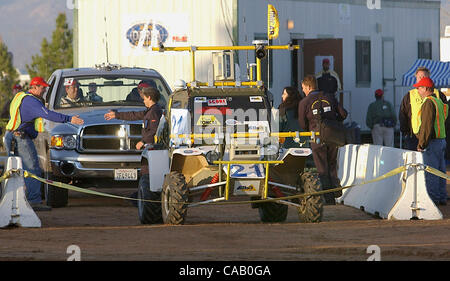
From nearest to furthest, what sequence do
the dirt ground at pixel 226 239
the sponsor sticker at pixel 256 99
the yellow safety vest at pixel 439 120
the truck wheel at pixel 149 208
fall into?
the dirt ground at pixel 226 239 < the sponsor sticker at pixel 256 99 < the truck wheel at pixel 149 208 < the yellow safety vest at pixel 439 120

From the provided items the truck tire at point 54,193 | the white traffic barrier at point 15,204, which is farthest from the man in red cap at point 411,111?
the white traffic barrier at point 15,204

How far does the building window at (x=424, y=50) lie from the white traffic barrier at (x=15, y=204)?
63.3 feet

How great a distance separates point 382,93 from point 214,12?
18.3 ft

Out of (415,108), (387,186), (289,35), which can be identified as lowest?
(387,186)

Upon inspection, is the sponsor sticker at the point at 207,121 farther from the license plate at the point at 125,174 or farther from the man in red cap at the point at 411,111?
the man in red cap at the point at 411,111

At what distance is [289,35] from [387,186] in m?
12.0

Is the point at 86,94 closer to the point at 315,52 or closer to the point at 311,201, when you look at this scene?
the point at 311,201

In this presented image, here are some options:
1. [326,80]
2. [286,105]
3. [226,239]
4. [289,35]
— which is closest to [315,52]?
[289,35]

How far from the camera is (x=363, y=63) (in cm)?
2966

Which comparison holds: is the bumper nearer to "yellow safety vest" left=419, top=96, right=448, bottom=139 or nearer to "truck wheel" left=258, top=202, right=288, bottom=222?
"truck wheel" left=258, top=202, right=288, bottom=222

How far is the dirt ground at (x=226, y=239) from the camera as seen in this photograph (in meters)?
11.2

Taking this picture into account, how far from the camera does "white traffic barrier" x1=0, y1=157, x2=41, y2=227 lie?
1413cm

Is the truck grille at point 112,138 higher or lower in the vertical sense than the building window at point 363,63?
lower
